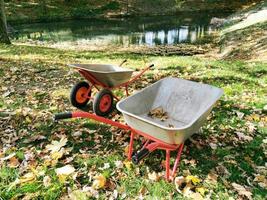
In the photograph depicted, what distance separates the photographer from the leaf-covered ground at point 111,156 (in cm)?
423

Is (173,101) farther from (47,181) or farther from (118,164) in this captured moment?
(47,181)

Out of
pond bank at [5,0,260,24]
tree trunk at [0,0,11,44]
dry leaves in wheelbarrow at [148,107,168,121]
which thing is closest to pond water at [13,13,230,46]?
pond bank at [5,0,260,24]

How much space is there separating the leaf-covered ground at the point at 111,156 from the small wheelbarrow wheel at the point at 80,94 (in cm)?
37

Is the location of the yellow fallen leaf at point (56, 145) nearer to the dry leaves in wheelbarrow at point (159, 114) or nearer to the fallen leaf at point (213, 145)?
the dry leaves in wheelbarrow at point (159, 114)

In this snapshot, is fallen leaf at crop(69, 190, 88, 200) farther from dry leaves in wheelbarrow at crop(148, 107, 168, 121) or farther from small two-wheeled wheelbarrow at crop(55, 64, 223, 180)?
dry leaves in wheelbarrow at crop(148, 107, 168, 121)

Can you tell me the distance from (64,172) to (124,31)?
79.2 ft

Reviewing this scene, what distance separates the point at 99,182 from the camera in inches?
170

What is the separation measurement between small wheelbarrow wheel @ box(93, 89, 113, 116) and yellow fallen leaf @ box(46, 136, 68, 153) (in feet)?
3.21

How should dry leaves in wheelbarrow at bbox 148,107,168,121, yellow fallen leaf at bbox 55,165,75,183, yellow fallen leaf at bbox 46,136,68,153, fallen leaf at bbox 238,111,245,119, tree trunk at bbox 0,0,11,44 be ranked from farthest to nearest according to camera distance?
tree trunk at bbox 0,0,11,44
fallen leaf at bbox 238,111,245,119
dry leaves in wheelbarrow at bbox 148,107,168,121
yellow fallen leaf at bbox 46,136,68,153
yellow fallen leaf at bbox 55,165,75,183

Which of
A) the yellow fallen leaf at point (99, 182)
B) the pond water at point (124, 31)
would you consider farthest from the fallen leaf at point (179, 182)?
the pond water at point (124, 31)

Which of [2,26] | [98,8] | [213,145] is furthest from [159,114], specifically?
[98,8]

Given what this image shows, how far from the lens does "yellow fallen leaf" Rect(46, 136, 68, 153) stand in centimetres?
508

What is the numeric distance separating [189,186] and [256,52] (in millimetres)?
11248

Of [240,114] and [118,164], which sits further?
[240,114]
